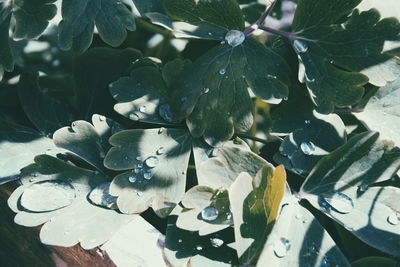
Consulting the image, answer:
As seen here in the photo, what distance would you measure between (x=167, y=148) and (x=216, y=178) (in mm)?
142

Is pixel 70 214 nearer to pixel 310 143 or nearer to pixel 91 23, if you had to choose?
pixel 91 23

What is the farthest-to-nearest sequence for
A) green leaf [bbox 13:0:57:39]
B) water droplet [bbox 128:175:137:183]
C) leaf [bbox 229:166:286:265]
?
green leaf [bbox 13:0:57:39] → water droplet [bbox 128:175:137:183] → leaf [bbox 229:166:286:265]

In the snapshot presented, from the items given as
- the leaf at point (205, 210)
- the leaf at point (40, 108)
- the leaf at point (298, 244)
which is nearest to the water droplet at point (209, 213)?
the leaf at point (205, 210)

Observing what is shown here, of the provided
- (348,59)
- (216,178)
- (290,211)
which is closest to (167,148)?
(216,178)

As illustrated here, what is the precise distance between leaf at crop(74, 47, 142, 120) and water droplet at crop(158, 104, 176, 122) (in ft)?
0.54

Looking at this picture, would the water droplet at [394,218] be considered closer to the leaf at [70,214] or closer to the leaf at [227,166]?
the leaf at [227,166]

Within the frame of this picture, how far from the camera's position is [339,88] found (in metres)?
0.98

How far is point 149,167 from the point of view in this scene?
0.97 metres

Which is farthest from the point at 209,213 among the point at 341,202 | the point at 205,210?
the point at 341,202

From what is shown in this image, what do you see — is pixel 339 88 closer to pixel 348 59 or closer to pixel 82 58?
pixel 348 59

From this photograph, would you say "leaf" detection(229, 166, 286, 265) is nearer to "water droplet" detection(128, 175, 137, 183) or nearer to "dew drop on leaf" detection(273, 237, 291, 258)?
"dew drop on leaf" detection(273, 237, 291, 258)

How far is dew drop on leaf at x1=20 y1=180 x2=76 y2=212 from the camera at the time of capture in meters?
0.94

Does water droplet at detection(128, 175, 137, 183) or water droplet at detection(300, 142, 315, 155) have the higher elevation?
water droplet at detection(300, 142, 315, 155)

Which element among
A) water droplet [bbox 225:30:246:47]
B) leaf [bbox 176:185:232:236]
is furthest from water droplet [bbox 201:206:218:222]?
water droplet [bbox 225:30:246:47]
